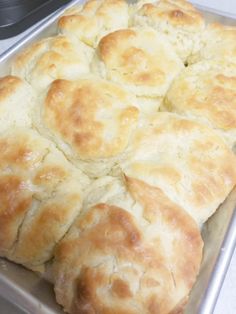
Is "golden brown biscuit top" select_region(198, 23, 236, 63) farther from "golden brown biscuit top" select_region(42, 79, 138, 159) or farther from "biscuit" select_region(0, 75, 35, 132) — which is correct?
"biscuit" select_region(0, 75, 35, 132)

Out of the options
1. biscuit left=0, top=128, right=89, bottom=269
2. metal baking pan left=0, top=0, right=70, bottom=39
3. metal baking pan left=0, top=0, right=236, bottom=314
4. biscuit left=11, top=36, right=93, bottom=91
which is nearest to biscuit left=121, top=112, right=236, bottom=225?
metal baking pan left=0, top=0, right=236, bottom=314

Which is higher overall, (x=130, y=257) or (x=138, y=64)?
(x=138, y=64)

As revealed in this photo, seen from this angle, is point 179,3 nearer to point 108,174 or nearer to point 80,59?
point 80,59

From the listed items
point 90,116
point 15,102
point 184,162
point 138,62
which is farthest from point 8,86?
point 184,162

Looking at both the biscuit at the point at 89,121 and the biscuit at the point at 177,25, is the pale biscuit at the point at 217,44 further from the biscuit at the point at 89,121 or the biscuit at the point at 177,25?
the biscuit at the point at 89,121

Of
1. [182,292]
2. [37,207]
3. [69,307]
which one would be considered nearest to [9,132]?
[37,207]

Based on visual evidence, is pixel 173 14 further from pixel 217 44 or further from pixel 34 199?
pixel 34 199
